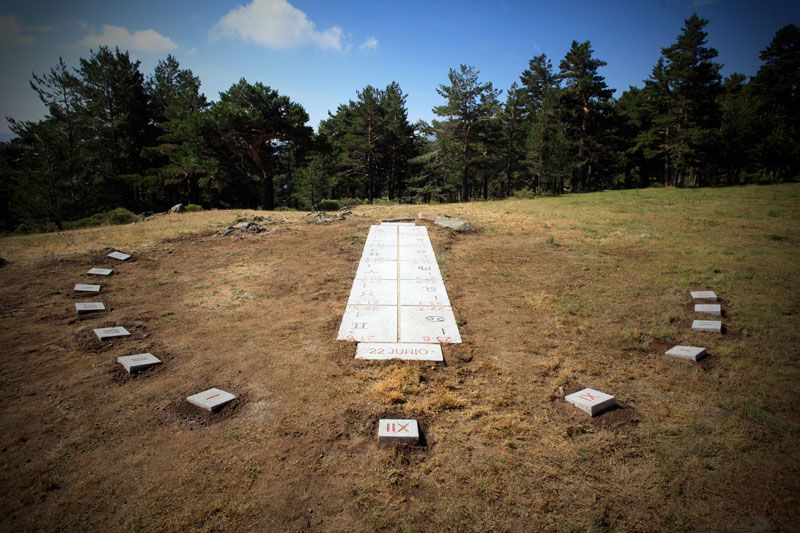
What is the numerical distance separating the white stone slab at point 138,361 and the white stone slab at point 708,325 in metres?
8.94

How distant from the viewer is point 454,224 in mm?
12523

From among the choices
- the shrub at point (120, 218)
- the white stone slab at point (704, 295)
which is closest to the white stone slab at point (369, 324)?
the white stone slab at point (704, 295)

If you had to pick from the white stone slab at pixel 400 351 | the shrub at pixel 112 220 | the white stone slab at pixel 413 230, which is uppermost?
the shrub at pixel 112 220

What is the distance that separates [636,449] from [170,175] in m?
29.8

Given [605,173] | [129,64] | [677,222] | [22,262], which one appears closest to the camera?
[22,262]

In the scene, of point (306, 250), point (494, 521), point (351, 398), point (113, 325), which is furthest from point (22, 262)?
point (494, 521)

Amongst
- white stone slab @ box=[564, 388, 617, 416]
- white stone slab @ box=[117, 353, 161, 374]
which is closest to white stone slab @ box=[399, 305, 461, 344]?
white stone slab @ box=[564, 388, 617, 416]

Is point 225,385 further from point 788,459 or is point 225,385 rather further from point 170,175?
point 170,175

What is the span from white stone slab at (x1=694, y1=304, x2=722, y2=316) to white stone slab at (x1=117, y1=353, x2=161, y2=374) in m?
9.52

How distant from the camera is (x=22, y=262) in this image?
28.9 feet

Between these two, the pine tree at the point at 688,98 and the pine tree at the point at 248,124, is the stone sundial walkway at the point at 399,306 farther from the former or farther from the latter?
the pine tree at the point at 688,98

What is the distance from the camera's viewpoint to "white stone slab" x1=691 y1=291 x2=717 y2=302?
22.5 ft

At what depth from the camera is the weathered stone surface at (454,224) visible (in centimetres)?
1225

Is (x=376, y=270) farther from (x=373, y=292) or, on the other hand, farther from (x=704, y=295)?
(x=704, y=295)
